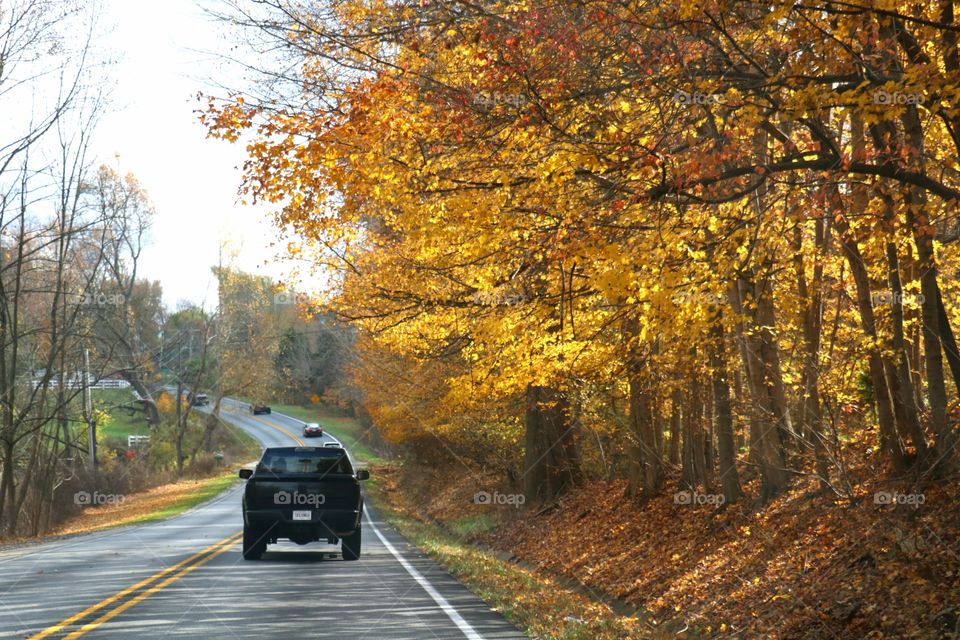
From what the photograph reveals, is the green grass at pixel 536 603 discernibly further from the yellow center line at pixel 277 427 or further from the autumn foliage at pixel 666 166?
the yellow center line at pixel 277 427

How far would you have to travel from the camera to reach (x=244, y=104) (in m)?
10.5

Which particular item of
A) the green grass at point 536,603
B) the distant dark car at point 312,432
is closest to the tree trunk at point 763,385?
the green grass at point 536,603

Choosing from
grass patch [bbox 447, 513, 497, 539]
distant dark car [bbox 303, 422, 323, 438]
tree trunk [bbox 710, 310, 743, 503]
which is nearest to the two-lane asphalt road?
tree trunk [bbox 710, 310, 743, 503]

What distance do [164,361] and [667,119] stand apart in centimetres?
5481

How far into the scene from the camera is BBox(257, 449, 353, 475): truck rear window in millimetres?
17125

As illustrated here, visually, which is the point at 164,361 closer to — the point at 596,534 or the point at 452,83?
the point at 596,534

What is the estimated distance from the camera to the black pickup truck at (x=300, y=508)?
16.2 metres

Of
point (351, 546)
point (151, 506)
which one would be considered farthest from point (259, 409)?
point (351, 546)

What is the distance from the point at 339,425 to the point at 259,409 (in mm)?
10515

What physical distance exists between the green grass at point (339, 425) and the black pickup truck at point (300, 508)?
56720 millimetres

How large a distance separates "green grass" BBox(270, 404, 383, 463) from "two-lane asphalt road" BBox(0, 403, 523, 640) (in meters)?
56.0

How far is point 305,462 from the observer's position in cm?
1723

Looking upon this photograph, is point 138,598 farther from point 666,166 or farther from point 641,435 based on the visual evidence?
point 641,435

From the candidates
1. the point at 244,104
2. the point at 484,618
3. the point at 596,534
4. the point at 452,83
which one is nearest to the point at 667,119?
the point at 452,83
